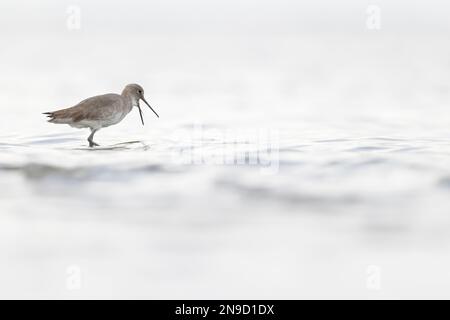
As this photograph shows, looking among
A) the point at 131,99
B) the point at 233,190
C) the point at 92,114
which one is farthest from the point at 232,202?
the point at 131,99

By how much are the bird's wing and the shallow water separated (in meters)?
0.39

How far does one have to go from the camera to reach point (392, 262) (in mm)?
6223

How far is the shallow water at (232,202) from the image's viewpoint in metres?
6.05

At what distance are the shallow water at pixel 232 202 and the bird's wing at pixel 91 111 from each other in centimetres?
39

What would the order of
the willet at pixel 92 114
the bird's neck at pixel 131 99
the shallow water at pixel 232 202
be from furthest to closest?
1. the bird's neck at pixel 131 99
2. the willet at pixel 92 114
3. the shallow water at pixel 232 202

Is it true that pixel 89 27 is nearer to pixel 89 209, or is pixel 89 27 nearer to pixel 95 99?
pixel 95 99

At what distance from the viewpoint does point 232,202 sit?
7.86m

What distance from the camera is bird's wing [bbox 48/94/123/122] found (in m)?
11.2

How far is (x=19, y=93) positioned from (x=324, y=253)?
12894mm

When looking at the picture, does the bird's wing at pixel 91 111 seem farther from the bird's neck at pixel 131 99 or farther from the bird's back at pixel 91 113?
the bird's neck at pixel 131 99

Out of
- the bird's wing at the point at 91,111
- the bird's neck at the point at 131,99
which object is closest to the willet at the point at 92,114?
the bird's wing at the point at 91,111

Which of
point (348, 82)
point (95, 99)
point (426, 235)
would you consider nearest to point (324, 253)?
point (426, 235)

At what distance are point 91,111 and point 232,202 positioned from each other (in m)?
4.02

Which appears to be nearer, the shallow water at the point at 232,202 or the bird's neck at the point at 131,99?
the shallow water at the point at 232,202
